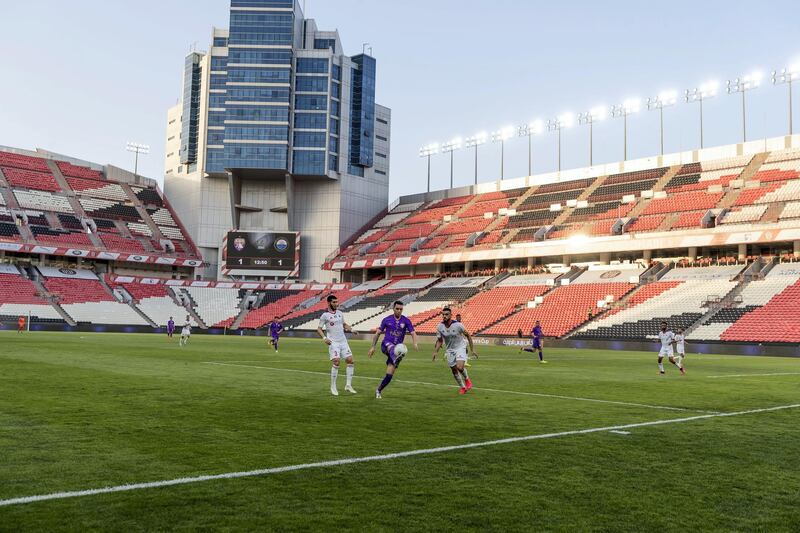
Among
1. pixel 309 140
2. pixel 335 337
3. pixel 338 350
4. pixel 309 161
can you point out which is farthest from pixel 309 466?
pixel 309 140

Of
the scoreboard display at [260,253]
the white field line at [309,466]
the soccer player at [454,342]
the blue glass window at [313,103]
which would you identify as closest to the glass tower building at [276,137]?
the blue glass window at [313,103]

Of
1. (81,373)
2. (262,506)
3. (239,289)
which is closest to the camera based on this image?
(262,506)

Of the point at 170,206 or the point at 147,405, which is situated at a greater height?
the point at 170,206

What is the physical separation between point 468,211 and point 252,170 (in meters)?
28.4

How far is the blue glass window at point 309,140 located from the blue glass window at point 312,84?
18.6 ft

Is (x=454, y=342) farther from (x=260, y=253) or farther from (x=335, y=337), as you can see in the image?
(x=260, y=253)

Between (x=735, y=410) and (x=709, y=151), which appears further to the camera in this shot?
(x=709, y=151)

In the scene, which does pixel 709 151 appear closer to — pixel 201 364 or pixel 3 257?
pixel 201 364

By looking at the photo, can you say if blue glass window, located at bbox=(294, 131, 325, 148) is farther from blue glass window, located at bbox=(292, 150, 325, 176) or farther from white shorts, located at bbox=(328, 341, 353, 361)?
white shorts, located at bbox=(328, 341, 353, 361)

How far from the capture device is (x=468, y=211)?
90438mm

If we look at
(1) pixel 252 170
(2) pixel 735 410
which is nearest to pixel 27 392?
(2) pixel 735 410

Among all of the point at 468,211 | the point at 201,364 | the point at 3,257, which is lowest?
the point at 201,364

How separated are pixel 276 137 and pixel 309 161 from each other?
5208mm

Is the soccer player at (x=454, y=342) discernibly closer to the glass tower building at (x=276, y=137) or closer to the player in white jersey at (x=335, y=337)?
the player in white jersey at (x=335, y=337)
